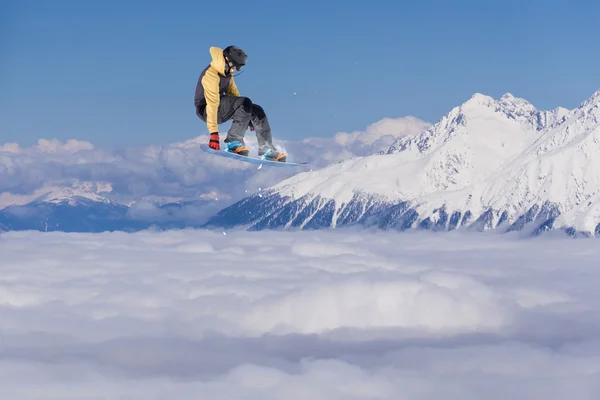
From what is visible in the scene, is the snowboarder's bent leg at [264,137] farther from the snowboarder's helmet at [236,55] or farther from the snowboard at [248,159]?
the snowboarder's helmet at [236,55]

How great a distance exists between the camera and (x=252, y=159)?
29.3 m

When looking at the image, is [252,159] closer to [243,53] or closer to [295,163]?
[295,163]

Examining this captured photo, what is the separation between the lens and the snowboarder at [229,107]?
25.3 m

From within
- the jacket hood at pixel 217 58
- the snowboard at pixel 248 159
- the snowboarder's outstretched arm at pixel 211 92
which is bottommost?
the snowboard at pixel 248 159

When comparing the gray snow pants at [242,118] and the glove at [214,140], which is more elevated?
the gray snow pants at [242,118]

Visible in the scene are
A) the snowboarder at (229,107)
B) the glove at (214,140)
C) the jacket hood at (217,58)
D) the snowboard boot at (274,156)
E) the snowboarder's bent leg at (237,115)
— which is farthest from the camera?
the snowboard boot at (274,156)

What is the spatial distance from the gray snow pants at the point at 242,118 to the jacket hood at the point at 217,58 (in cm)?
198

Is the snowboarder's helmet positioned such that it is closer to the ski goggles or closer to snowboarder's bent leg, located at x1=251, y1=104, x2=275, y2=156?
the ski goggles

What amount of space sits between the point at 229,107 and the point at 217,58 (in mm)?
2605

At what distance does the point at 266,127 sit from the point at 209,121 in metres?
2.71

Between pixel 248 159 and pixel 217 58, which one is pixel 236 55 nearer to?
pixel 217 58

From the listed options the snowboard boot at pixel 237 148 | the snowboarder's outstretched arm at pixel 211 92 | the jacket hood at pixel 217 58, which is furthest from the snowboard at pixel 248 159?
the jacket hood at pixel 217 58

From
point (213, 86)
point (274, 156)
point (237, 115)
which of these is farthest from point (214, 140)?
point (274, 156)

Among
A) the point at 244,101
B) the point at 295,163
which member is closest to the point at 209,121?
the point at 244,101
